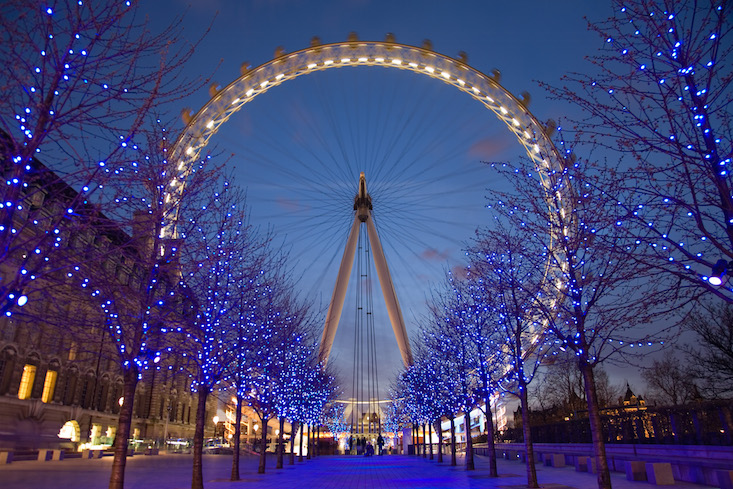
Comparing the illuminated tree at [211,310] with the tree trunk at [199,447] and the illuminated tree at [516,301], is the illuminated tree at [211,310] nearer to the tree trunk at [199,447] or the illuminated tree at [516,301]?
the tree trunk at [199,447]

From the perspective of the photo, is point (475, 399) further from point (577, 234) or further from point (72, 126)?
point (72, 126)

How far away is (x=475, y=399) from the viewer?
24.7 m

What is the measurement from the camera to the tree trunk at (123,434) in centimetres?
1067

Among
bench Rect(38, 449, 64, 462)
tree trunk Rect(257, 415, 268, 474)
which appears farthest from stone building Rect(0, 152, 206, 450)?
bench Rect(38, 449, 64, 462)

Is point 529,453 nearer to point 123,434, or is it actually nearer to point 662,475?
point 662,475

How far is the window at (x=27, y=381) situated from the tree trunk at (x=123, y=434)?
3482 centimetres

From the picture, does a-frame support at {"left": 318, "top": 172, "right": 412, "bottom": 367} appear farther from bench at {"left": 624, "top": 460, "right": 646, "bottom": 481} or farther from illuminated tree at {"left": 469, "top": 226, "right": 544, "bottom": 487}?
bench at {"left": 624, "top": 460, "right": 646, "bottom": 481}

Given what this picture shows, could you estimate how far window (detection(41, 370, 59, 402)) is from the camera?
4225 cm

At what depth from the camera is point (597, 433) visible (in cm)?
1219

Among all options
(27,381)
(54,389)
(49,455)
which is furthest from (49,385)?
(49,455)

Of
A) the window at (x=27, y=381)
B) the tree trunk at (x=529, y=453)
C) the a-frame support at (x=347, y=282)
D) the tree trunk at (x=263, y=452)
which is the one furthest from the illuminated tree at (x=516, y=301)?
the window at (x=27, y=381)

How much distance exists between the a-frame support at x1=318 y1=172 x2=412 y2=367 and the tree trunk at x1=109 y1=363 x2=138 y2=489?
34510 mm

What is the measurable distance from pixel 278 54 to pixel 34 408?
33.1 metres

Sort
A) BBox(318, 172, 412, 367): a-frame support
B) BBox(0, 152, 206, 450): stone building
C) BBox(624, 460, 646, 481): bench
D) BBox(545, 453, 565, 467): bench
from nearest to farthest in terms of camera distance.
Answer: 1. BBox(624, 460, 646, 481): bench
2. BBox(545, 453, 565, 467): bench
3. BBox(0, 152, 206, 450): stone building
4. BBox(318, 172, 412, 367): a-frame support
